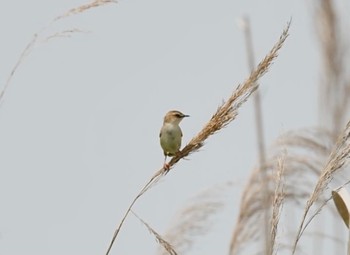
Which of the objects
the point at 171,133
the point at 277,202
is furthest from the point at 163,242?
the point at 171,133

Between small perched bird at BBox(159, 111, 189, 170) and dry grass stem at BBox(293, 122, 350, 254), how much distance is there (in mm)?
2008

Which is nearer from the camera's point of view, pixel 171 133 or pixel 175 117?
pixel 171 133

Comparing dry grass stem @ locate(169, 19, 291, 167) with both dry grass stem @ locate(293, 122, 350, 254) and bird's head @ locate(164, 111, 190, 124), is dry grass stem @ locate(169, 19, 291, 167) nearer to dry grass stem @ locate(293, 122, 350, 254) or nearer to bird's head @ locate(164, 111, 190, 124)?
dry grass stem @ locate(293, 122, 350, 254)

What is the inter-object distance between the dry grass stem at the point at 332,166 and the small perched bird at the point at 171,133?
201 cm

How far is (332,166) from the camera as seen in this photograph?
2682 millimetres

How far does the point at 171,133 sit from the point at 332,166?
2.28 meters

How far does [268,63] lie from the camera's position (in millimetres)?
2600

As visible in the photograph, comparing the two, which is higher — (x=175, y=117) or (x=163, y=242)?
(x=175, y=117)

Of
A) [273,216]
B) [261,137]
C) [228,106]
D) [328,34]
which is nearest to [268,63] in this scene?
[228,106]

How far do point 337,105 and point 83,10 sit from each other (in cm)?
210

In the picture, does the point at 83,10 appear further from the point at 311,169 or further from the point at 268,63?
the point at 311,169

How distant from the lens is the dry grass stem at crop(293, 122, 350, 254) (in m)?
2.60

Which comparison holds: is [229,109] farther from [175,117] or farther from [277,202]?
[175,117]

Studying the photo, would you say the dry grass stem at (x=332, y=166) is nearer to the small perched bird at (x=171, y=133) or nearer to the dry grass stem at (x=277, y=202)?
the dry grass stem at (x=277, y=202)
